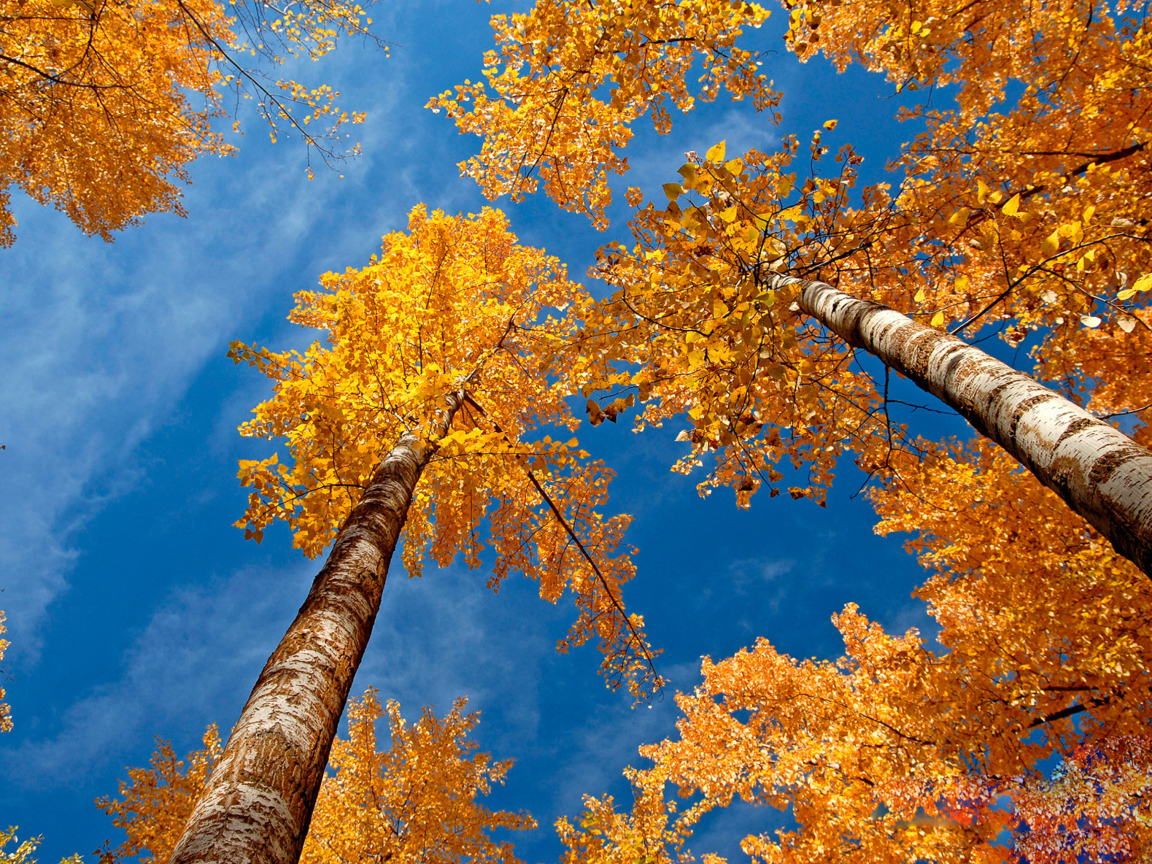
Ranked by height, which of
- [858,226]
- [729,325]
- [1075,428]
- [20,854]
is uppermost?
[858,226]

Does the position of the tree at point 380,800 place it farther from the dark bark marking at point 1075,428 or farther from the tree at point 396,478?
the dark bark marking at point 1075,428

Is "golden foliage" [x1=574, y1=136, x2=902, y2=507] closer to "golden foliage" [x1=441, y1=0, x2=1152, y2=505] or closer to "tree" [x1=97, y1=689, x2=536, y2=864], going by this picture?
"golden foliage" [x1=441, y1=0, x2=1152, y2=505]

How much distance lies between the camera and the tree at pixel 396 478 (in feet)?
5.07

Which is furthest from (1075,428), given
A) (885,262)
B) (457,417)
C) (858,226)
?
(457,417)

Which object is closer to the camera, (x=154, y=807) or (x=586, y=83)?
(x=586, y=83)

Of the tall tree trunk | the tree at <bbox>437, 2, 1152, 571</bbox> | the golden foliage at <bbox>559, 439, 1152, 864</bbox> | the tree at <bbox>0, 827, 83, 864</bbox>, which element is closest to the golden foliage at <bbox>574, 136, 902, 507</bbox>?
the tree at <bbox>437, 2, 1152, 571</bbox>

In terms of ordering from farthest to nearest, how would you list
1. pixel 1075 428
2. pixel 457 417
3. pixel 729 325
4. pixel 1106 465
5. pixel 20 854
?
pixel 20 854
pixel 457 417
pixel 729 325
pixel 1075 428
pixel 1106 465

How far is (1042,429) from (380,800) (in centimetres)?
965

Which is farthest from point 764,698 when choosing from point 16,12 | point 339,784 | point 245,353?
point 16,12

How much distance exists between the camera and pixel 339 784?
25.4 feet

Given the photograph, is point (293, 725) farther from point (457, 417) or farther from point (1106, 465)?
point (457, 417)

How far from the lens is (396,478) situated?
329 centimetres

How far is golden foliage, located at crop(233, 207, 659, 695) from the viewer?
2926 millimetres

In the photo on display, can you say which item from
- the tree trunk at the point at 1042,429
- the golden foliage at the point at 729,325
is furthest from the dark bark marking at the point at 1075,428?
the golden foliage at the point at 729,325
